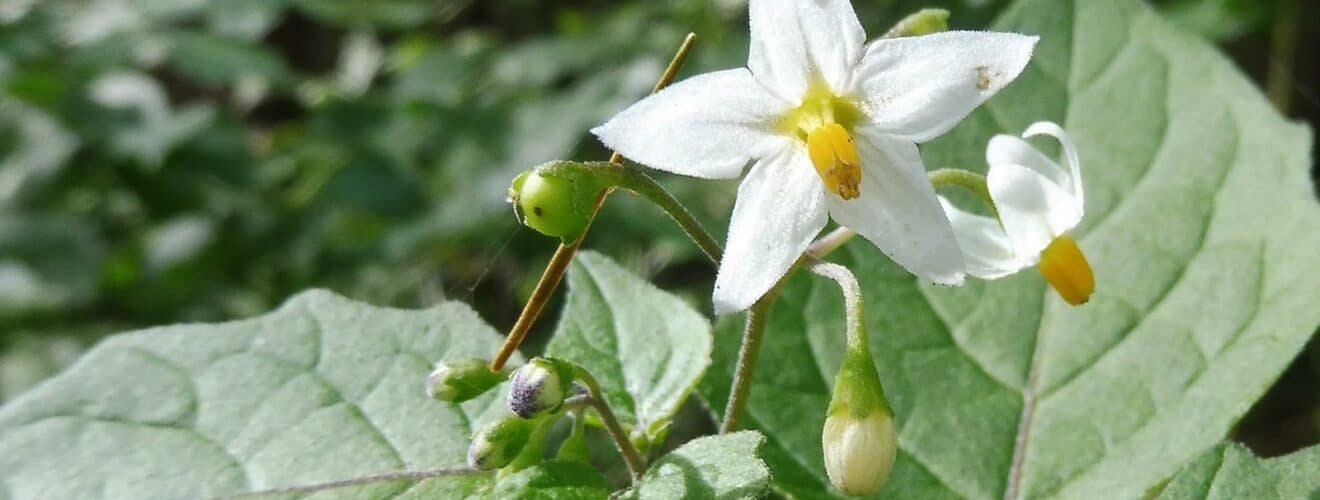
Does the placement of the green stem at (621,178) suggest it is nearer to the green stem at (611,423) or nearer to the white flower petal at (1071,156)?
the green stem at (611,423)

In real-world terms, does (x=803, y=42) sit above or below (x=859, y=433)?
above

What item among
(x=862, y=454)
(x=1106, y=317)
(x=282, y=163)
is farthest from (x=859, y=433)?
(x=282, y=163)

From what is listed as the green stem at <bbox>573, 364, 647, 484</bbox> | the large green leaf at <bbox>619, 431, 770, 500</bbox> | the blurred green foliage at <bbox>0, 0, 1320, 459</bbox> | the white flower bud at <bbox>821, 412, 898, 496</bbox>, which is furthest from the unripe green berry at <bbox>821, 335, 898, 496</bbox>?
the blurred green foliage at <bbox>0, 0, 1320, 459</bbox>

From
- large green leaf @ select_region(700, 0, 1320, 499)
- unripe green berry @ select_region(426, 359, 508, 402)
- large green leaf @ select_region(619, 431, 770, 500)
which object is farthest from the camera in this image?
large green leaf @ select_region(700, 0, 1320, 499)

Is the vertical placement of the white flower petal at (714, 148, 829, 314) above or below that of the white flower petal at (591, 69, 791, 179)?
below

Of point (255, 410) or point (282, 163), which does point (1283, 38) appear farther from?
point (255, 410)

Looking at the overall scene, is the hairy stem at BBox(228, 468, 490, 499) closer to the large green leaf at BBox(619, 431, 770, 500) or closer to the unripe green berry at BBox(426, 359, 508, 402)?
the unripe green berry at BBox(426, 359, 508, 402)
